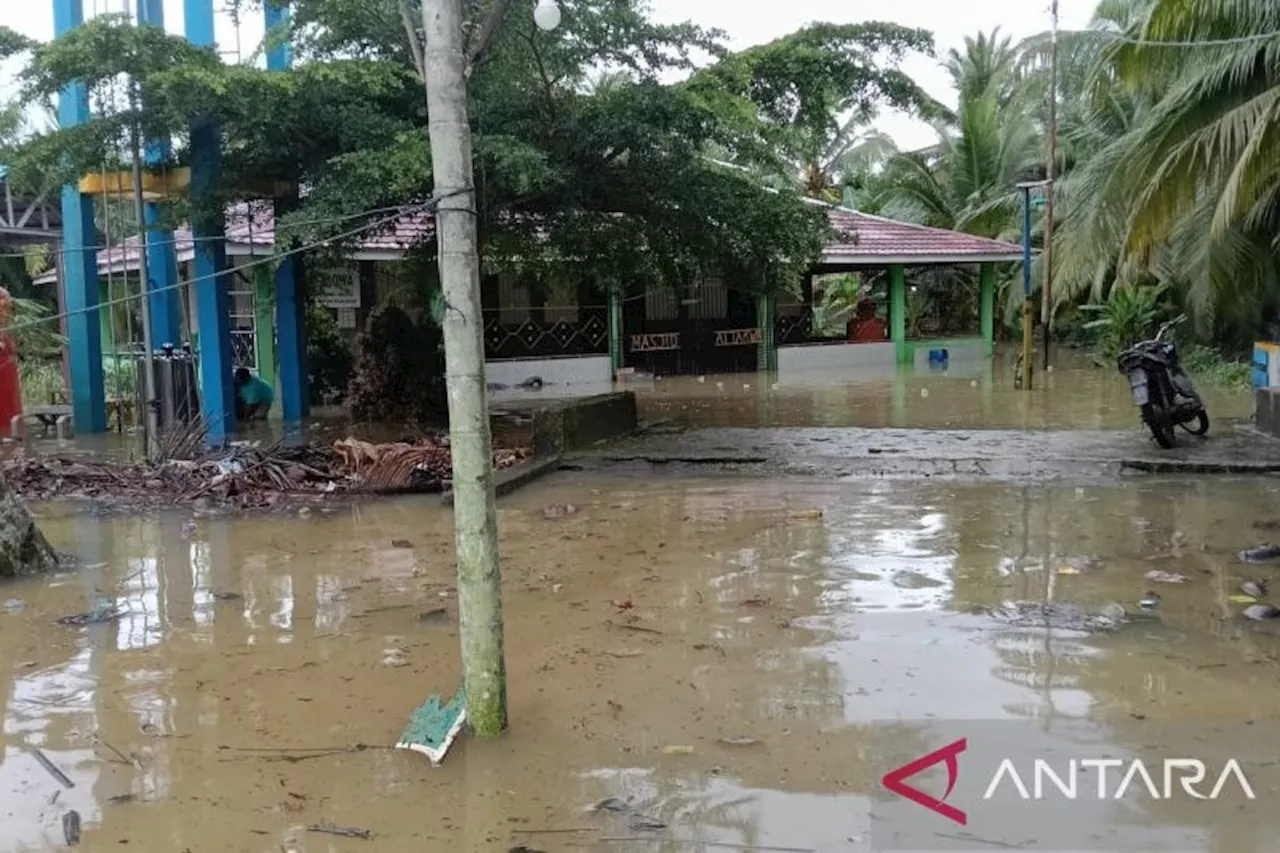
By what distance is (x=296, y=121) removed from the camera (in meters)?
11.5

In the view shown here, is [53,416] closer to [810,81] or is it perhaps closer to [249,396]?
[249,396]

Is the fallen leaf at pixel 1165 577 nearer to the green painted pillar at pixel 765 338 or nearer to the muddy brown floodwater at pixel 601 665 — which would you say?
the muddy brown floodwater at pixel 601 665

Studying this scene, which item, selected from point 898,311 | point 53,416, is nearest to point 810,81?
point 53,416

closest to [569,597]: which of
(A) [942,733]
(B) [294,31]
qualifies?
(A) [942,733]

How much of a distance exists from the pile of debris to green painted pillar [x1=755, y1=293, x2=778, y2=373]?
15.4m

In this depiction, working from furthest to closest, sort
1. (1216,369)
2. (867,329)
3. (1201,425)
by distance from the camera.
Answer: (867,329) < (1216,369) < (1201,425)

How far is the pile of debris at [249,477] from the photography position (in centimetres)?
995

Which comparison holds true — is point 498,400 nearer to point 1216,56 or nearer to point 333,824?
point 1216,56

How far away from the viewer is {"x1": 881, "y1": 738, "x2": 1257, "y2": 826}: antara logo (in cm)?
387

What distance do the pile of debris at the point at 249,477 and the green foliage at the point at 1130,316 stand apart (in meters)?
16.6

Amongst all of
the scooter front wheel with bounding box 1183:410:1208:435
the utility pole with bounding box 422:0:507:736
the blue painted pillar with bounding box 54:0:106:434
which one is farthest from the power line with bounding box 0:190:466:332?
the scooter front wheel with bounding box 1183:410:1208:435

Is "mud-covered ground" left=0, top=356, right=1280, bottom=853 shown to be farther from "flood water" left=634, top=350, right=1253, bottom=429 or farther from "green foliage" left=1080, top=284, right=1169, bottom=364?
"green foliage" left=1080, top=284, right=1169, bottom=364

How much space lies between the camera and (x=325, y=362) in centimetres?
1992

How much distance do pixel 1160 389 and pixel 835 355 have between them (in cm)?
1579
